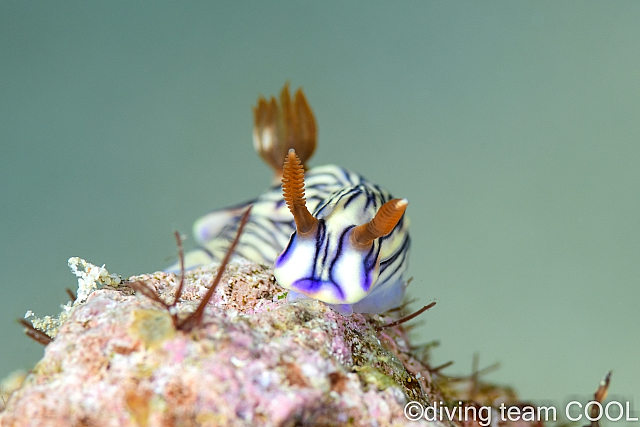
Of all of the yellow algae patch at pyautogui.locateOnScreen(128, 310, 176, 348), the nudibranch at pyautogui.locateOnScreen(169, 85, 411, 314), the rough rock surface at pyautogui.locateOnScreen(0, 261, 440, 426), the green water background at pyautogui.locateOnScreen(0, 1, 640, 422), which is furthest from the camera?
the green water background at pyautogui.locateOnScreen(0, 1, 640, 422)

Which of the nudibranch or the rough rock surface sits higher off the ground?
the nudibranch

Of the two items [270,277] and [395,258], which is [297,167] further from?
[395,258]

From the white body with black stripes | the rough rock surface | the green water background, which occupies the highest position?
the green water background

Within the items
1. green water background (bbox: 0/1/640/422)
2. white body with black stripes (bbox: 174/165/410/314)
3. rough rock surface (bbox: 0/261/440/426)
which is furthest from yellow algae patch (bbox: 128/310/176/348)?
green water background (bbox: 0/1/640/422)

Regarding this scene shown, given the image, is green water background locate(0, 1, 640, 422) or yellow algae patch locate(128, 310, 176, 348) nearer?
yellow algae patch locate(128, 310, 176, 348)

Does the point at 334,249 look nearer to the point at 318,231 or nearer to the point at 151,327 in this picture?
the point at 318,231

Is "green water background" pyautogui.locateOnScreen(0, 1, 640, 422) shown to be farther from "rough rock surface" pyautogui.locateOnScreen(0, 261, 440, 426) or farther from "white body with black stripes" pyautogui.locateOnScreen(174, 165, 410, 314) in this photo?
"rough rock surface" pyautogui.locateOnScreen(0, 261, 440, 426)

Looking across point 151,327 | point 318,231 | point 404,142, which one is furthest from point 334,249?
point 404,142
